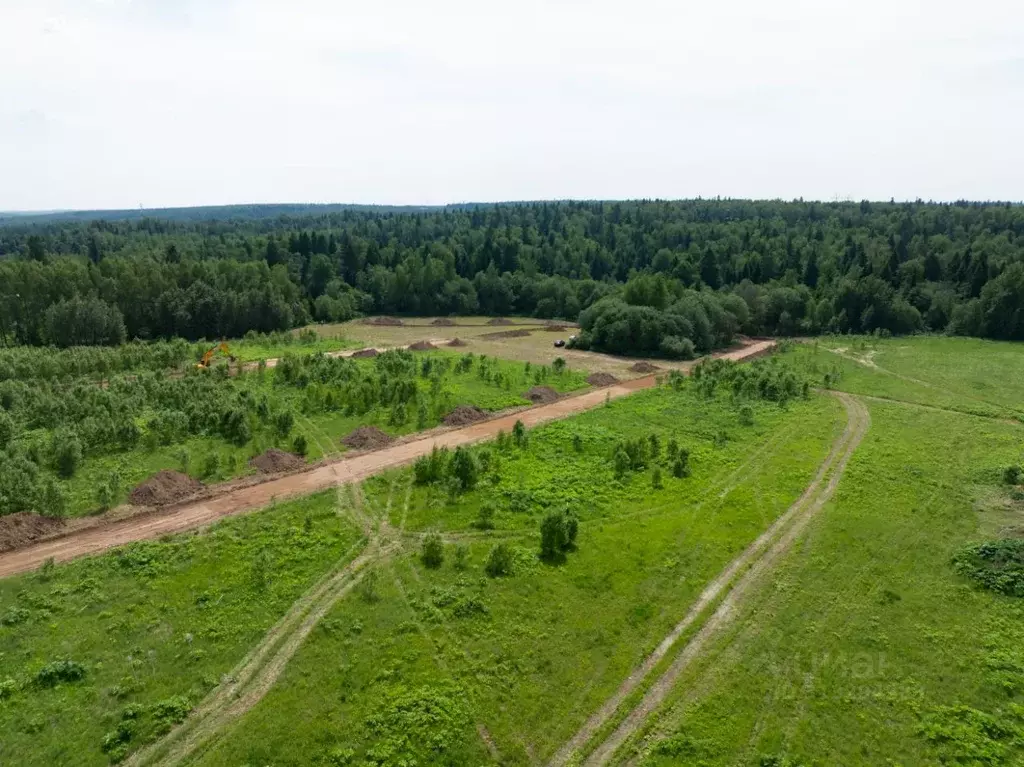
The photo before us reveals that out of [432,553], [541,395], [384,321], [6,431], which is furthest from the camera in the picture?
[384,321]

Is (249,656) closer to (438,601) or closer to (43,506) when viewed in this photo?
(438,601)

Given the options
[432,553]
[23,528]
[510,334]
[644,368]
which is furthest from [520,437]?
[510,334]

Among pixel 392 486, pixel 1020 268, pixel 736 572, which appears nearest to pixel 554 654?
pixel 736 572

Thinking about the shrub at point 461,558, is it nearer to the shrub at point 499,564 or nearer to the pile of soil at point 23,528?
the shrub at point 499,564

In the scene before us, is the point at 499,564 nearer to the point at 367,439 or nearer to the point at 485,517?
the point at 485,517

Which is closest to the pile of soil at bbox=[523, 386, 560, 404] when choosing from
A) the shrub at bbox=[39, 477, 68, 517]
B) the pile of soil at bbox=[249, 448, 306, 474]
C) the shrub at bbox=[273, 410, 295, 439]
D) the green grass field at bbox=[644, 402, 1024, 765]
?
the shrub at bbox=[273, 410, 295, 439]

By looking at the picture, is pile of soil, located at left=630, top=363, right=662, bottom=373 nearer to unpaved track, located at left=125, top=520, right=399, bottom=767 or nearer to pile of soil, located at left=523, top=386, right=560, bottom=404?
pile of soil, located at left=523, top=386, right=560, bottom=404

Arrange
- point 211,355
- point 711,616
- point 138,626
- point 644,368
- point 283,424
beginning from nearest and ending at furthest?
point 138,626 → point 711,616 → point 283,424 → point 644,368 → point 211,355

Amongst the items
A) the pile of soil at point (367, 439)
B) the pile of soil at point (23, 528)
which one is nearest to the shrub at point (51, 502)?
the pile of soil at point (23, 528)
